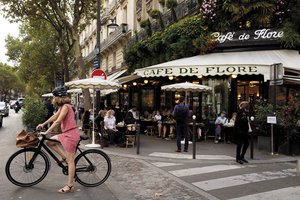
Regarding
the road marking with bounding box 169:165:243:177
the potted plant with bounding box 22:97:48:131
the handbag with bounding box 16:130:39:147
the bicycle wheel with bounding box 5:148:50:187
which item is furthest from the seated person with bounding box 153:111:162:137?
the handbag with bounding box 16:130:39:147

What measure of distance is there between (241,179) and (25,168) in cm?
424

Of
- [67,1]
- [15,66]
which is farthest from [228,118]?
[15,66]

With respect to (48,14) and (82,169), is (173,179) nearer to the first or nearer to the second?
(82,169)

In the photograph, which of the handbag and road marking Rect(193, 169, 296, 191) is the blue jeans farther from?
the handbag

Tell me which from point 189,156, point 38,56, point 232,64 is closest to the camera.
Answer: point 189,156

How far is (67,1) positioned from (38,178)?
18.4m

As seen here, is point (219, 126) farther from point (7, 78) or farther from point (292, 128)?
point (7, 78)

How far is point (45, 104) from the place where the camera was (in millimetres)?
17312

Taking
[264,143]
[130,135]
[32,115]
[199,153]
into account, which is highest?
[32,115]

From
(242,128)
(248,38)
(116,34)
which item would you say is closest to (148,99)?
(248,38)

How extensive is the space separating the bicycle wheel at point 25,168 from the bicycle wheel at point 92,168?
0.61 meters

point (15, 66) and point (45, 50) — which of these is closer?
point (45, 50)

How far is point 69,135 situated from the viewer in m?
6.65

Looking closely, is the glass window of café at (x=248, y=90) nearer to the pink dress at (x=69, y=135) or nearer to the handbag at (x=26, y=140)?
the pink dress at (x=69, y=135)
